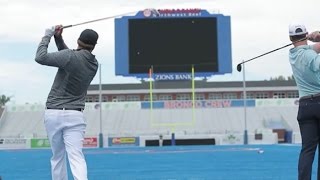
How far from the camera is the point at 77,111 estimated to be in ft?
16.6

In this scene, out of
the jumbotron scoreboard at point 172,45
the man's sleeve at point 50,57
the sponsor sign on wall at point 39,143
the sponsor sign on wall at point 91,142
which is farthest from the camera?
the jumbotron scoreboard at point 172,45

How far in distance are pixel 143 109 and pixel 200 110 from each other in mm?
3999

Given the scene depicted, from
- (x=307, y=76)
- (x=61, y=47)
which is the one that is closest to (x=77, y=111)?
(x=61, y=47)

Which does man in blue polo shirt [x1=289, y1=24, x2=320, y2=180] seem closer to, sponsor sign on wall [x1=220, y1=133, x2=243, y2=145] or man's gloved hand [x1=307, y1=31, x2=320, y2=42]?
man's gloved hand [x1=307, y1=31, x2=320, y2=42]

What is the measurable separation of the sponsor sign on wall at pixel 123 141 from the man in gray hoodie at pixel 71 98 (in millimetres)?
28024

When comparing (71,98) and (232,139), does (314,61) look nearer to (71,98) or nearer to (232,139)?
(71,98)

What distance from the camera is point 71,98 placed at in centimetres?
508

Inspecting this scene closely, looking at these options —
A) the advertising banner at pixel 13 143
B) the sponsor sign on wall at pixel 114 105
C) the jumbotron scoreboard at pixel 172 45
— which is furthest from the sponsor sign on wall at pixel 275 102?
the advertising banner at pixel 13 143

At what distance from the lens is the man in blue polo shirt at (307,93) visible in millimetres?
5109

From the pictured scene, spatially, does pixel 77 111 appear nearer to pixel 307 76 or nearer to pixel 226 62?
pixel 307 76

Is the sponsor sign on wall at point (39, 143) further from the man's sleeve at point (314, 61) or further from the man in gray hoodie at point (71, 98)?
the man's sleeve at point (314, 61)

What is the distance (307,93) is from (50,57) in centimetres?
215

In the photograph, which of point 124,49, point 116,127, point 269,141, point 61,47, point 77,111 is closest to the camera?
point 77,111

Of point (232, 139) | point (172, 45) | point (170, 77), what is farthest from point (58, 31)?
point (170, 77)
